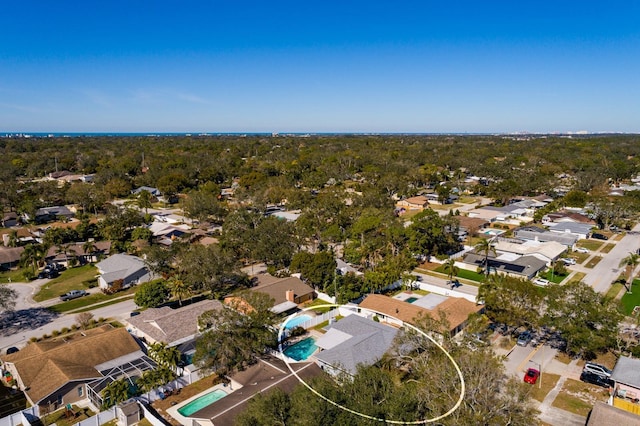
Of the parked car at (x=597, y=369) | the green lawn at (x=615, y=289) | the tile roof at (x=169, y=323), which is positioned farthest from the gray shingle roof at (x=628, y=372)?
the tile roof at (x=169, y=323)

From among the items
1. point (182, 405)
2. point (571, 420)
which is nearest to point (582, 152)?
point (571, 420)

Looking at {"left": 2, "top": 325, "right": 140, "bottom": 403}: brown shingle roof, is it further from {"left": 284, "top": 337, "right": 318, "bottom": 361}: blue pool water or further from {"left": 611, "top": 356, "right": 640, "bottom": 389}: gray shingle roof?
{"left": 611, "top": 356, "right": 640, "bottom": 389}: gray shingle roof

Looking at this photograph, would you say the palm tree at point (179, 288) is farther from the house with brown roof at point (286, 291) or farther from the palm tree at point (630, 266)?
the palm tree at point (630, 266)

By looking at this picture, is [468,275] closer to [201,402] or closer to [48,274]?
[201,402]

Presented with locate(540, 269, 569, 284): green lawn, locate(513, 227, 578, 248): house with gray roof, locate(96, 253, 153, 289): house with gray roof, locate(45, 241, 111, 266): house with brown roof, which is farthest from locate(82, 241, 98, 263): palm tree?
locate(513, 227, 578, 248): house with gray roof

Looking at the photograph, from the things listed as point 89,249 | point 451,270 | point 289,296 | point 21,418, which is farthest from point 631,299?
point 89,249
